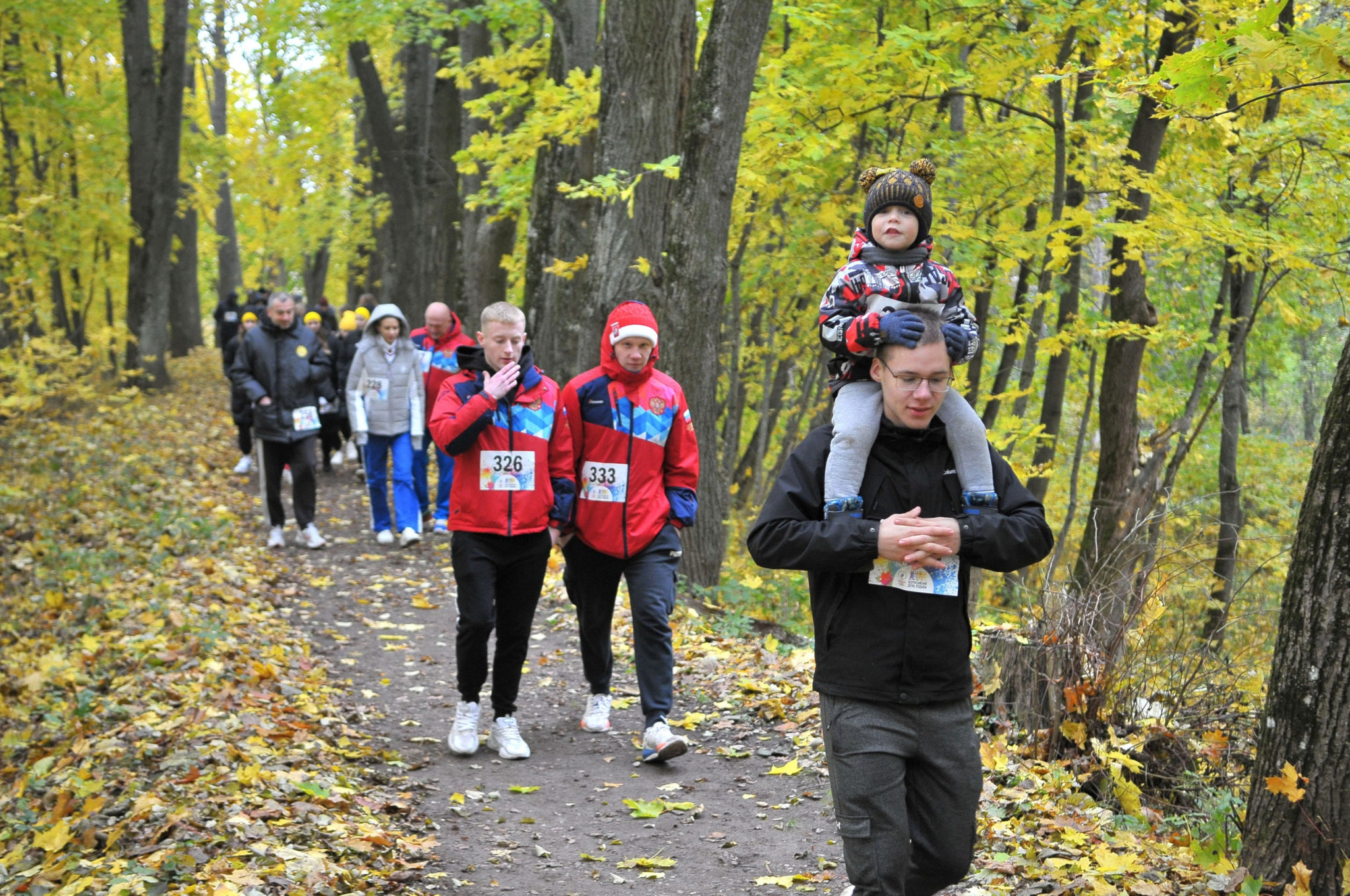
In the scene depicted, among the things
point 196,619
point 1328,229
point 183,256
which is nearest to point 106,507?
point 196,619

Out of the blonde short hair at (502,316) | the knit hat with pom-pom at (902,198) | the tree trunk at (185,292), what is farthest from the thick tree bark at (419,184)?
the knit hat with pom-pom at (902,198)

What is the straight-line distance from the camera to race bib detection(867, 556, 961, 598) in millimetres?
3338

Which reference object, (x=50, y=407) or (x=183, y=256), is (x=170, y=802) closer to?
(x=50, y=407)

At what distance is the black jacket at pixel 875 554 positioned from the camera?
328 centimetres

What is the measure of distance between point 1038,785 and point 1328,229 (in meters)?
7.51

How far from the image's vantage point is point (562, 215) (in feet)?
43.8

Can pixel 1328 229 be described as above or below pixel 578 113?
below

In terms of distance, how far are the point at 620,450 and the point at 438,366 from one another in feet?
19.1

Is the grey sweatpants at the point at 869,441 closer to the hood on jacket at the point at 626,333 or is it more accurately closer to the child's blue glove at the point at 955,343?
the child's blue glove at the point at 955,343

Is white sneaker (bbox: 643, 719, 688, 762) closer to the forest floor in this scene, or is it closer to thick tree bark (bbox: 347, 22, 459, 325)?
the forest floor

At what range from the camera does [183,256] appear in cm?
2738

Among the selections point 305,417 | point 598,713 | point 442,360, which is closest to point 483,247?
point 442,360

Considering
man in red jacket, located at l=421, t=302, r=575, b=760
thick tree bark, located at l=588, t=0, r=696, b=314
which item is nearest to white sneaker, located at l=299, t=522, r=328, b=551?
thick tree bark, located at l=588, t=0, r=696, b=314

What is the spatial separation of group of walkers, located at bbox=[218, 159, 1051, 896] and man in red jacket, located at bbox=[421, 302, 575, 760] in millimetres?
13
